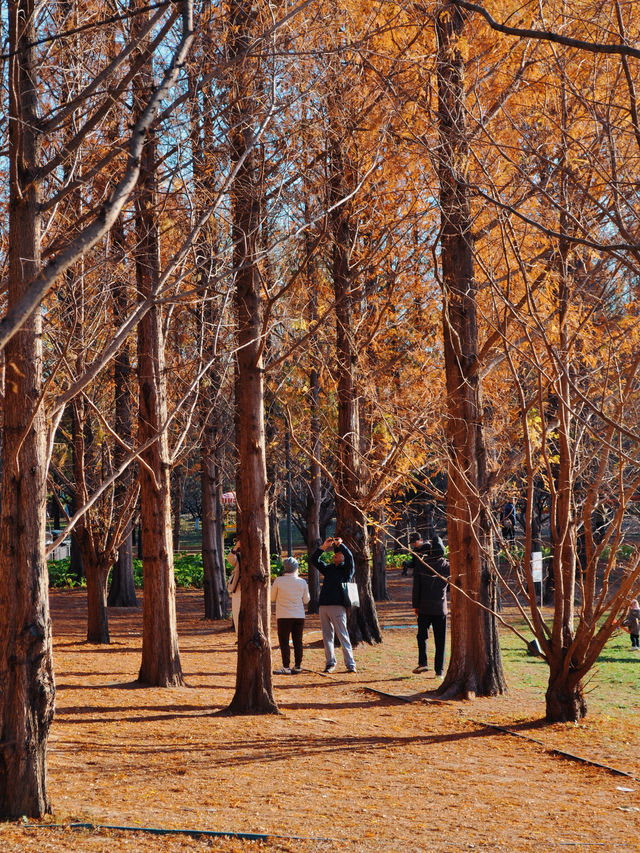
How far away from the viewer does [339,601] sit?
1216 centimetres

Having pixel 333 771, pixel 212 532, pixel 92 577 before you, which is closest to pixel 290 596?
pixel 333 771

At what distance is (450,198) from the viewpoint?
34.4 ft

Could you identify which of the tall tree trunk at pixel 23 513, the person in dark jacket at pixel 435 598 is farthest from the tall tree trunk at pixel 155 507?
the tall tree trunk at pixel 23 513

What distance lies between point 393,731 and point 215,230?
6.11 metres

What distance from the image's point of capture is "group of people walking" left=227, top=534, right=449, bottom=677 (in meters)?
11.8

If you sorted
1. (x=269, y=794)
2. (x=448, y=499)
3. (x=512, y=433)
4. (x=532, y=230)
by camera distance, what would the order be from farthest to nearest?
(x=512, y=433)
(x=448, y=499)
(x=532, y=230)
(x=269, y=794)

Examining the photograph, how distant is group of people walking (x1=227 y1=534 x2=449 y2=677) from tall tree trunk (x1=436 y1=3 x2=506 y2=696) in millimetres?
1179

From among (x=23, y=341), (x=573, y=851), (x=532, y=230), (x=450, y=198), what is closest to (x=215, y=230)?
(x=450, y=198)

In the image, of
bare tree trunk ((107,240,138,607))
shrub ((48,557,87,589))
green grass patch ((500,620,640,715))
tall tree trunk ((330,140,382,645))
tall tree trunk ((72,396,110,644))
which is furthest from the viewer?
shrub ((48,557,87,589))

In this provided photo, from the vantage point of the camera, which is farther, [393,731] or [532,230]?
[532,230]

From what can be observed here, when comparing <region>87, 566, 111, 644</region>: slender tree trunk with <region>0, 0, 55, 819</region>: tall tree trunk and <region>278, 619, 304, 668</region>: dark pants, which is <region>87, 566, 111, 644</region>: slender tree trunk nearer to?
<region>278, 619, 304, 668</region>: dark pants

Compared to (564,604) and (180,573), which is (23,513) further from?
(180,573)

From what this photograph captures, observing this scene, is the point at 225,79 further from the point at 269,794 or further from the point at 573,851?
the point at 573,851

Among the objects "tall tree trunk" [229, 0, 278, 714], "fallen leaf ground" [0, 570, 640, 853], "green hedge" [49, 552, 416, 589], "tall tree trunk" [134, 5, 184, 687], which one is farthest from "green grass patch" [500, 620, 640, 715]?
"green hedge" [49, 552, 416, 589]
